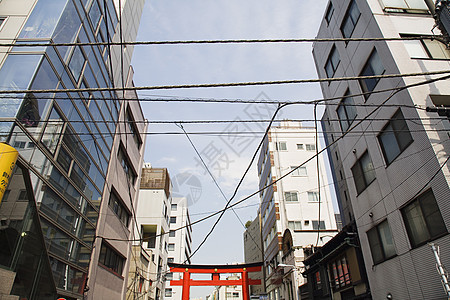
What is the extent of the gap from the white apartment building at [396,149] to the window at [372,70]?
0.15 ft

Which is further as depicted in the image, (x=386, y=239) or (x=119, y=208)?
(x=119, y=208)

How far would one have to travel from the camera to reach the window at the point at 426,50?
36.2 ft

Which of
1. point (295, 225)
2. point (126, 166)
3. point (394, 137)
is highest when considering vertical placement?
point (126, 166)

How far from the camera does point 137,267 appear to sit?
1010 inches

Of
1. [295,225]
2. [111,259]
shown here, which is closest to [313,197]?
[295,225]

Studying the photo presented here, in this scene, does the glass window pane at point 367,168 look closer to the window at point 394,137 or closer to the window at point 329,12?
the window at point 394,137

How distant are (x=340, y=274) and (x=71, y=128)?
16095mm

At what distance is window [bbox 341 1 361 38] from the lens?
536 inches

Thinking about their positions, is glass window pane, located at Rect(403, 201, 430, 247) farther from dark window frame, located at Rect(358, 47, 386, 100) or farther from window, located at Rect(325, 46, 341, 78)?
window, located at Rect(325, 46, 341, 78)

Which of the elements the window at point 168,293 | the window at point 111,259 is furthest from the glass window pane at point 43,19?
the window at point 168,293

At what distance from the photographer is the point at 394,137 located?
422 inches

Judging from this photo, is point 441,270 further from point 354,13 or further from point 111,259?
point 111,259

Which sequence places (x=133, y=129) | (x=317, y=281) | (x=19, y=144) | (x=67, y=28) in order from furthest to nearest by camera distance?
(x=133, y=129) < (x=317, y=281) < (x=67, y=28) < (x=19, y=144)

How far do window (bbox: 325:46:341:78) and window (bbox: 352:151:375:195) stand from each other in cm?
576
